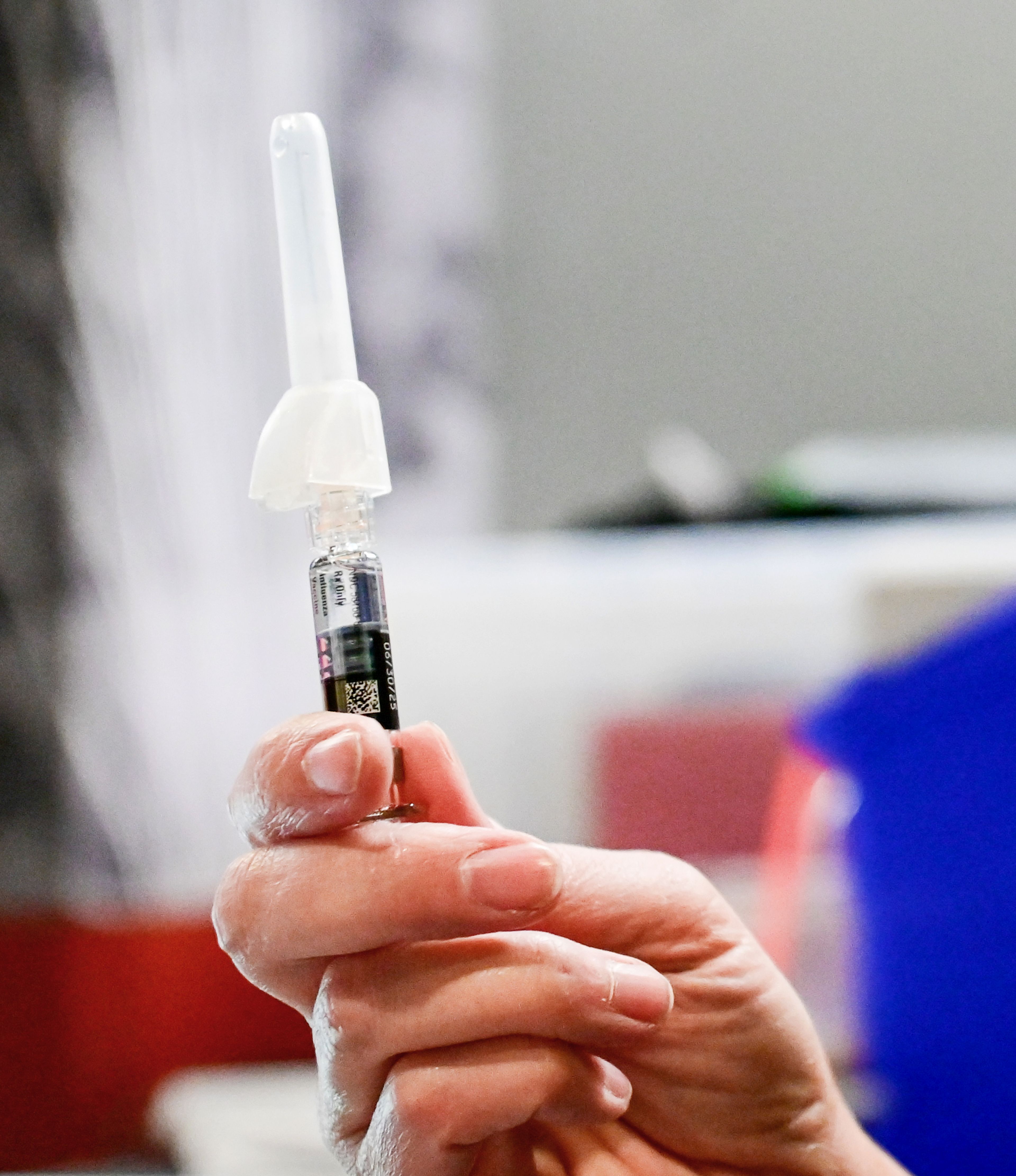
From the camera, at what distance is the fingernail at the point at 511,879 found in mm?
382

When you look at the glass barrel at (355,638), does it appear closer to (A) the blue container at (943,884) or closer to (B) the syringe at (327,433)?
(B) the syringe at (327,433)

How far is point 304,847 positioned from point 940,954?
52cm

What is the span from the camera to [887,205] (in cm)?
188

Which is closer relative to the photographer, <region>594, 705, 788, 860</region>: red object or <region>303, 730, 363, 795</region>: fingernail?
<region>303, 730, 363, 795</region>: fingernail

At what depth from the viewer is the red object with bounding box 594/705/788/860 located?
122 cm

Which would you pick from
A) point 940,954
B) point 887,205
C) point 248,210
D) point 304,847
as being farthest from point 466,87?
point 304,847

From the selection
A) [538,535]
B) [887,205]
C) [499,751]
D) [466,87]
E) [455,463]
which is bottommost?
[499,751]

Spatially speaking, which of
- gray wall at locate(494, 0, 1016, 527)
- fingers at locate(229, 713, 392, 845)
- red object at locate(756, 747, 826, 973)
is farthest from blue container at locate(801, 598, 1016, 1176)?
gray wall at locate(494, 0, 1016, 527)

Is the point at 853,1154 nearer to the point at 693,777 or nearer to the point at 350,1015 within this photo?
the point at 350,1015

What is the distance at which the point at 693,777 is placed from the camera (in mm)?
1233

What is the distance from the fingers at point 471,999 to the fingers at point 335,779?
0.05 meters

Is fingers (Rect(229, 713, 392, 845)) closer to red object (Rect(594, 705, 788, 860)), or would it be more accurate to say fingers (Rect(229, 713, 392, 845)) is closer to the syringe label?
the syringe label

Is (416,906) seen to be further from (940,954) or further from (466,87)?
(466,87)

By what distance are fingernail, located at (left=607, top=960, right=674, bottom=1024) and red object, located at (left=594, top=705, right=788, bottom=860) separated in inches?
31.9
